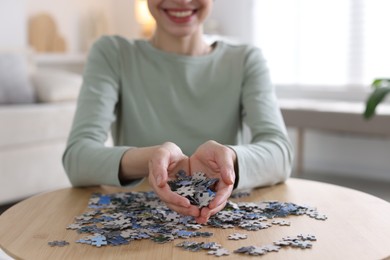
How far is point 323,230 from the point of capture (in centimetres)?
99

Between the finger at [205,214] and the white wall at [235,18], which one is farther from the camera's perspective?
the white wall at [235,18]

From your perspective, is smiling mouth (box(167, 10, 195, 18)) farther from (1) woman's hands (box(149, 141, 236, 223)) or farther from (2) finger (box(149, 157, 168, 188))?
(2) finger (box(149, 157, 168, 188))

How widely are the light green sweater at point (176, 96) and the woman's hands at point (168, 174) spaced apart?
1.23 ft

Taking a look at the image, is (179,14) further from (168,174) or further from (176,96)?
(168,174)

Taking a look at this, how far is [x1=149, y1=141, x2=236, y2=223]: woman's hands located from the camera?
0.97 meters

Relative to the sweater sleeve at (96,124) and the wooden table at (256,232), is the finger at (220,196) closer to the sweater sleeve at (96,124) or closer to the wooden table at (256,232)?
the wooden table at (256,232)

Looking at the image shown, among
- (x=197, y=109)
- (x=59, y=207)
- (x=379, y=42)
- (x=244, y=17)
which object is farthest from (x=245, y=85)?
(x=244, y=17)

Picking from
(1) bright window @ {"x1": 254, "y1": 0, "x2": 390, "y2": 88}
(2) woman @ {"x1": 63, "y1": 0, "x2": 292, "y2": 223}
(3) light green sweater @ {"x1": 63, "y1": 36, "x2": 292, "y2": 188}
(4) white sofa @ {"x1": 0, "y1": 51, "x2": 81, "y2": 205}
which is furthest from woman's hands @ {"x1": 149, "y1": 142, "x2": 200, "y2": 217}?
(1) bright window @ {"x1": 254, "y1": 0, "x2": 390, "y2": 88}

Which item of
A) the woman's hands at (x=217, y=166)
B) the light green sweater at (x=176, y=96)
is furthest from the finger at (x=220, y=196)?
the light green sweater at (x=176, y=96)

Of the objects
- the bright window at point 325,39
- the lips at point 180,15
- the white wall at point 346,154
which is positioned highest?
the lips at point 180,15

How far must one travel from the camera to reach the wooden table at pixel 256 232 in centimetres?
87

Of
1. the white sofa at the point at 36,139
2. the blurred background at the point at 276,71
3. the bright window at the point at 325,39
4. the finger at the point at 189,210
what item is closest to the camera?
the finger at the point at 189,210

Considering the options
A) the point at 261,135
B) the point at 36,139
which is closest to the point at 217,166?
the point at 261,135

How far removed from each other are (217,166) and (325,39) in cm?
378
